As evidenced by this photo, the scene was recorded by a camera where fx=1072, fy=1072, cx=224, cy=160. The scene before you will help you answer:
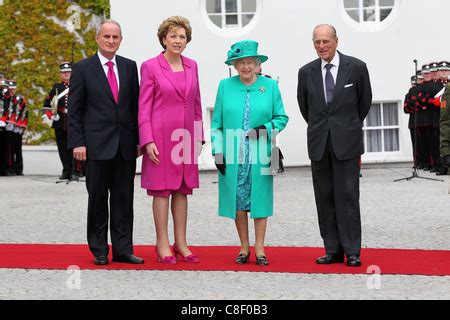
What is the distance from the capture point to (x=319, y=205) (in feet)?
29.7

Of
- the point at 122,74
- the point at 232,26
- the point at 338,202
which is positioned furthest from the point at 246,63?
the point at 232,26

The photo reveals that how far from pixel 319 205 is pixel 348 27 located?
12.4 m

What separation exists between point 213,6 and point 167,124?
1266 centimetres

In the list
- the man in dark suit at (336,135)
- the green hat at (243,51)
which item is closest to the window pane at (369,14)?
the man in dark suit at (336,135)

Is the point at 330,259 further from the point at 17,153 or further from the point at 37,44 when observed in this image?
the point at 37,44

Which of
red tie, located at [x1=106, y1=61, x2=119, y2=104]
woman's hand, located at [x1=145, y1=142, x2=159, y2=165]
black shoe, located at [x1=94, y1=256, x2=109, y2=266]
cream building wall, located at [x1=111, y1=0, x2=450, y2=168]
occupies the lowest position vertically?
black shoe, located at [x1=94, y1=256, x2=109, y2=266]

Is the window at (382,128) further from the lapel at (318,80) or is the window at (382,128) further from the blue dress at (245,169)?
the blue dress at (245,169)

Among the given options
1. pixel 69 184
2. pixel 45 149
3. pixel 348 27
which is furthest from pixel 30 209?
pixel 45 149

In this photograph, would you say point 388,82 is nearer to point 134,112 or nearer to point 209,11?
point 209,11

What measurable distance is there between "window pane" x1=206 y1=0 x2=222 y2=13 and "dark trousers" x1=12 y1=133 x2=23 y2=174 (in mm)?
4769

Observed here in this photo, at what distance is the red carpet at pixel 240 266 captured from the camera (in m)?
8.53

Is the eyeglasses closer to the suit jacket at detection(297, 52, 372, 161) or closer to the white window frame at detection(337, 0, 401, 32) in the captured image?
the suit jacket at detection(297, 52, 372, 161)

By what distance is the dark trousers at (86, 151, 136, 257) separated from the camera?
29.5 ft

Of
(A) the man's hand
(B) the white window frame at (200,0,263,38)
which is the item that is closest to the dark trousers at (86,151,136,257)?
(A) the man's hand
